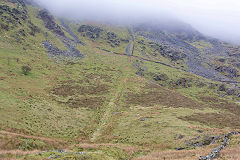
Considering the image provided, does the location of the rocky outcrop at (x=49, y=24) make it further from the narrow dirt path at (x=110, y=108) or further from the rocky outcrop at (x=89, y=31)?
the narrow dirt path at (x=110, y=108)

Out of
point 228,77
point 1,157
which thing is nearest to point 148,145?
point 1,157

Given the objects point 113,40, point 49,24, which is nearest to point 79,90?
point 49,24

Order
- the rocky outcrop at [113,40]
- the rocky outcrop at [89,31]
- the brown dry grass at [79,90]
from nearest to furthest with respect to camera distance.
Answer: the brown dry grass at [79,90]
the rocky outcrop at [113,40]
the rocky outcrop at [89,31]

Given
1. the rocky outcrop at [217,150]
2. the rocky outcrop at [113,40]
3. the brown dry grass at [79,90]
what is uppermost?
the rocky outcrop at [113,40]

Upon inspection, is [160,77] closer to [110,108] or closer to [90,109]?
[110,108]

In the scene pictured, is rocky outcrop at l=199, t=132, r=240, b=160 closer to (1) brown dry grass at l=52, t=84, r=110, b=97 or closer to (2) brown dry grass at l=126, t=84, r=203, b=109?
(2) brown dry grass at l=126, t=84, r=203, b=109

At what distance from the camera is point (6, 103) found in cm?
3584

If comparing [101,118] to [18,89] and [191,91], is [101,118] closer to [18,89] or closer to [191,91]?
[18,89]

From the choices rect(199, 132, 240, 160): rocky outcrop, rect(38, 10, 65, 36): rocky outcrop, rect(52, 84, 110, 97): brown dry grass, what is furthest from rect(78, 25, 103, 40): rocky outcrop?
rect(199, 132, 240, 160): rocky outcrop

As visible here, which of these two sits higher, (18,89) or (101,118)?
(18,89)

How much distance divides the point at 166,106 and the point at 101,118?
84.6ft

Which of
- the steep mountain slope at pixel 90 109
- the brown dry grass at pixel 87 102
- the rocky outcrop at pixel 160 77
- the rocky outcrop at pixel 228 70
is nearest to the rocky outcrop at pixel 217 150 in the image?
the steep mountain slope at pixel 90 109

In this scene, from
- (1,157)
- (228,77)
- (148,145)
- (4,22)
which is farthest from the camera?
(228,77)

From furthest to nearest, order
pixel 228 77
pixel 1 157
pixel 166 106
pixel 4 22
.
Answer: pixel 228 77 < pixel 4 22 < pixel 166 106 < pixel 1 157
